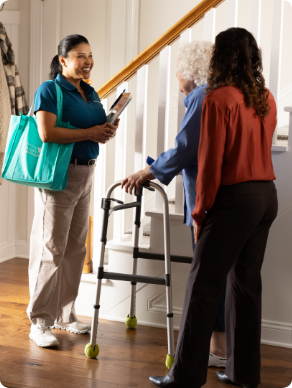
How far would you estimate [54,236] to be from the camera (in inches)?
91.9

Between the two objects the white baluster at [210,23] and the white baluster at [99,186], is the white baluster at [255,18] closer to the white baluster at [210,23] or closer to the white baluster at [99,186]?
the white baluster at [210,23]

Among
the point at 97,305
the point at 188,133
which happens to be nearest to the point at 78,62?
the point at 188,133

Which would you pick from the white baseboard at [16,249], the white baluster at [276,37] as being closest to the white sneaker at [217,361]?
the white baluster at [276,37]

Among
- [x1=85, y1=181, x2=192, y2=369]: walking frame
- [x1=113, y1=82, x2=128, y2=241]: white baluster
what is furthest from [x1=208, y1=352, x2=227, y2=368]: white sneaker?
[x1=113, y1=82, x2=128, y2=241]: white baluster

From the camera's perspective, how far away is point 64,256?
2.53 m

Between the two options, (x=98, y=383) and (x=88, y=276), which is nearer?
(x=98, y=383)

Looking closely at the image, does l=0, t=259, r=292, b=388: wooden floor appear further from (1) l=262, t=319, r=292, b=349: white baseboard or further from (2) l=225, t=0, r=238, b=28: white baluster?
(2) l=225, t=0, r=238, b=28: white baluster

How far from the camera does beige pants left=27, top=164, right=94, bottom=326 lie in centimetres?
232

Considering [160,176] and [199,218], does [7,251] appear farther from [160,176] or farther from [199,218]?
[199,218]

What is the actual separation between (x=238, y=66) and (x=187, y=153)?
461 millimetres

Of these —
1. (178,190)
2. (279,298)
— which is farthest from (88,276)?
(279,298)

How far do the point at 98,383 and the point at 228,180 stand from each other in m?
1.07

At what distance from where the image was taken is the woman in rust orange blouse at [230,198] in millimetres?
1646

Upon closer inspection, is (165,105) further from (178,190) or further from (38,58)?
(38,58)
